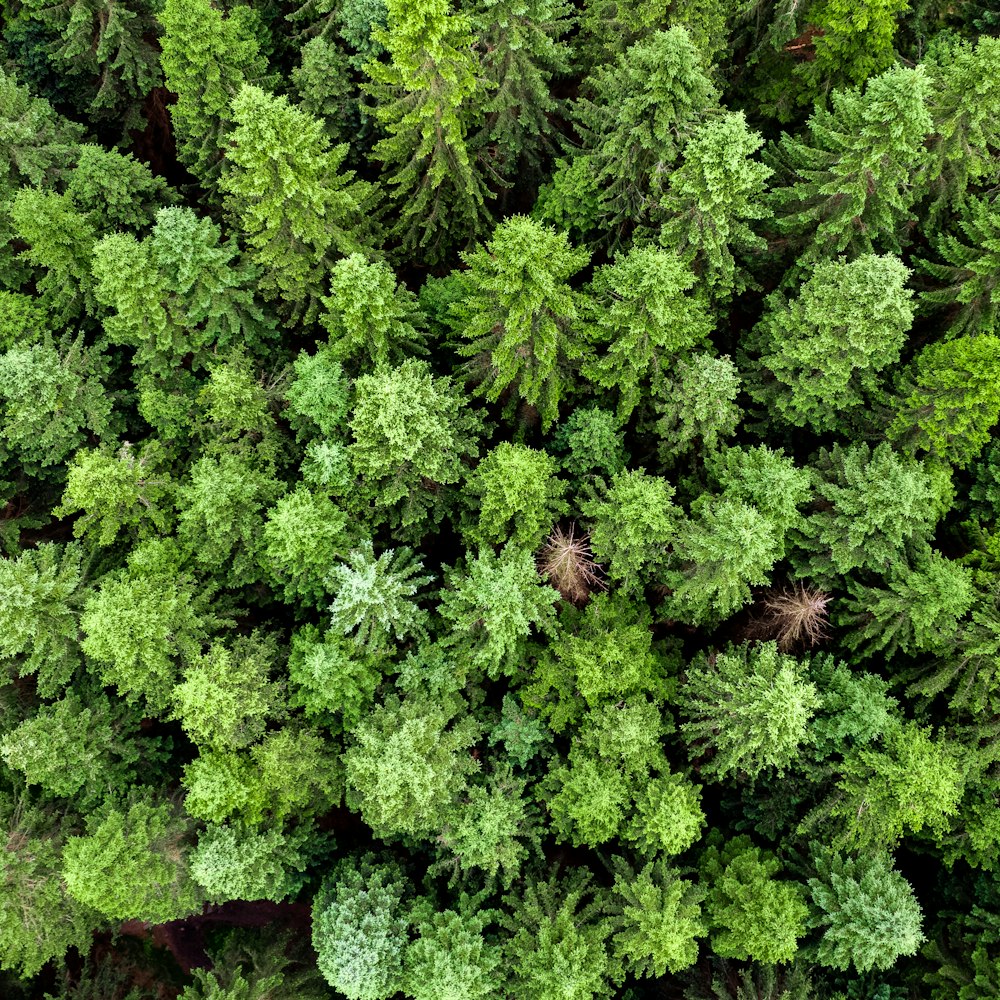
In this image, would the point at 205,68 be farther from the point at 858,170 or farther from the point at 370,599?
the point at 858,170

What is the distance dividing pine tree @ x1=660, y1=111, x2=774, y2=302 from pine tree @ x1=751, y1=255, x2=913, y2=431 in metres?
1.95

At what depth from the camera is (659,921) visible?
17.1 meters

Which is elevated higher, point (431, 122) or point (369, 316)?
point (431, 122)

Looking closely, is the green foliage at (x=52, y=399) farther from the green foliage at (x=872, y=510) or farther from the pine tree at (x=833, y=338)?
the green foliage at (x=872, y=510)

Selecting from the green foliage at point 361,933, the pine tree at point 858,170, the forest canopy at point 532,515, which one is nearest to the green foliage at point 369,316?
the forest canopy at point 532,515

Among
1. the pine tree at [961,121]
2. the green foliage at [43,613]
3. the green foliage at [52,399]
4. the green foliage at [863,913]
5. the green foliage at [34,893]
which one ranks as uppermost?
the pine tree at [961,121]

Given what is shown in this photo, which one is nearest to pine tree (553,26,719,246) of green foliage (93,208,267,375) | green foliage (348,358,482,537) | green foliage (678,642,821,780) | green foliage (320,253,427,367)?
green foliage (320,253,427,367)

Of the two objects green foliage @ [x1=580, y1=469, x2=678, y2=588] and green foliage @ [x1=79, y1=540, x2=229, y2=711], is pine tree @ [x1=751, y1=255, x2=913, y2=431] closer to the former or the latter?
green foliage @ [x1=580, y1=469, x2=678, y2=588]

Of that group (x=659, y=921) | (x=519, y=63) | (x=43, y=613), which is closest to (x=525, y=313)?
(x=519, y=63)

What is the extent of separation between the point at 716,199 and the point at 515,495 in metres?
9.07

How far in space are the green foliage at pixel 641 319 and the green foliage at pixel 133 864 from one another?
17090 millimetres

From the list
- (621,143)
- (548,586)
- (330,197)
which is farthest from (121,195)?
(548,586)

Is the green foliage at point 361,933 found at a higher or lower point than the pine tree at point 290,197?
lower

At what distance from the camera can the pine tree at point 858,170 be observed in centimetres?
1656
